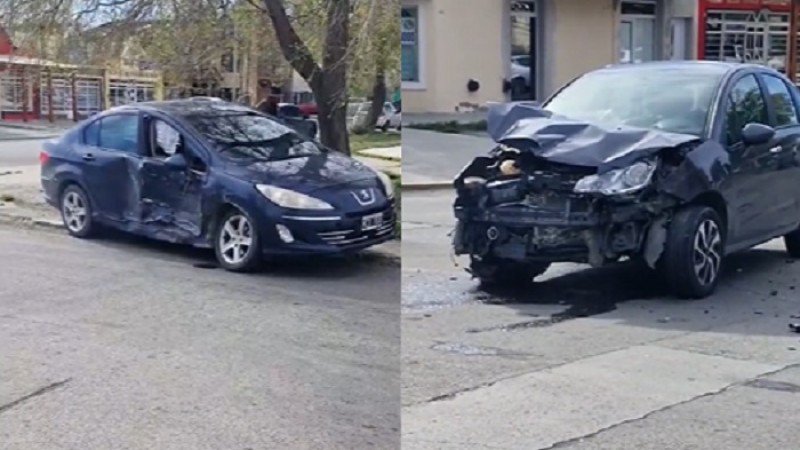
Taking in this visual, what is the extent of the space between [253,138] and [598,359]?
29.3 inches

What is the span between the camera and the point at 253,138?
1.81 metres

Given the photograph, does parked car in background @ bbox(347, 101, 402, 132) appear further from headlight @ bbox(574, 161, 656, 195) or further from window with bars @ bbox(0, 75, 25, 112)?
window with bars @ bbox(0, 75, 25, 112)

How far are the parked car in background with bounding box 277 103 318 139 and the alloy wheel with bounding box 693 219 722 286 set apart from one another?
0.62m

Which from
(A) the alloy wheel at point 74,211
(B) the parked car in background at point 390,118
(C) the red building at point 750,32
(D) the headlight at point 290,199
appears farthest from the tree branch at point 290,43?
(C) the red building at point 750,32

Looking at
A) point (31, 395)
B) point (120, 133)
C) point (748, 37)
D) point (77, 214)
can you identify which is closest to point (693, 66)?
point (748, 37)

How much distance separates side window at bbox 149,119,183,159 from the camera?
5.87ft

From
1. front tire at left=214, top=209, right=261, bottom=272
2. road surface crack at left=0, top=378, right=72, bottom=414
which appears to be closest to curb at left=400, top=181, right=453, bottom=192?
front tire at left=214, top=209, right=261, bottom=272

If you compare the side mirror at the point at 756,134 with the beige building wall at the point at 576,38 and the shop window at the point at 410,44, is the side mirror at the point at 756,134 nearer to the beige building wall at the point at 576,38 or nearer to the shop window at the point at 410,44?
Result: the beige building wall at the point at 576,38

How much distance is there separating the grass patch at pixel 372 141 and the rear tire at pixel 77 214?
0.44 meters

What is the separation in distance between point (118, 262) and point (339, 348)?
380 millimetres

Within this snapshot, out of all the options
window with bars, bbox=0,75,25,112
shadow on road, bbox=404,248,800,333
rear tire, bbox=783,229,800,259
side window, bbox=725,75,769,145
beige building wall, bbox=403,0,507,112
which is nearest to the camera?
beige building wall, bbox=403,0,507,112

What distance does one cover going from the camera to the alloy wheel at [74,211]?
188cm

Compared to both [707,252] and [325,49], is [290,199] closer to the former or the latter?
[325,49]

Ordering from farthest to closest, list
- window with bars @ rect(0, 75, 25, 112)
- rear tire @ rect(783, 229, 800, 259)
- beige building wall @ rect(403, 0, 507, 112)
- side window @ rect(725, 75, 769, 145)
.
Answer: rear tire @ rect(783, 229, 800, 259)
side window @ rect(725, 75, 769, 145)
window with bars @ rect(0, 75, 25, 112)
beige building wall @ rect(403, 0, 507, 112)
